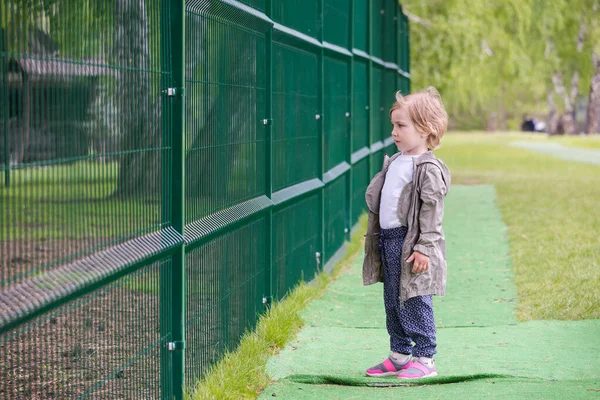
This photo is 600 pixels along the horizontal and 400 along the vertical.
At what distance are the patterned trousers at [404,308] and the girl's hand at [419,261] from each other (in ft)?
0.43

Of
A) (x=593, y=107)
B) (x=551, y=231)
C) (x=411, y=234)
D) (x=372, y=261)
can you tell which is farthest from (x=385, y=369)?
(x=593, y=107)

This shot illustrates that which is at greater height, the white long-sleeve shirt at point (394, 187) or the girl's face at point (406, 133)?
the girl's face at point (406, 133)

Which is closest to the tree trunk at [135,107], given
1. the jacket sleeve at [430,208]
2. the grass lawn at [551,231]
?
the jacket sleeve at [430,208]

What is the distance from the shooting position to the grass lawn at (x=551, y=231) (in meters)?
7.40

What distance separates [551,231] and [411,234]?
22.9 feet

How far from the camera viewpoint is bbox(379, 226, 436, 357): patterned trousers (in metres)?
5.23

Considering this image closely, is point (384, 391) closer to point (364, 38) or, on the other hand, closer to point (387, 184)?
point (387, 184)

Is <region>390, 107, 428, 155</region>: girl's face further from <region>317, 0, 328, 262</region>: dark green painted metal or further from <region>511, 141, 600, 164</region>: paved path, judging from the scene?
<region>511, 141, 600, 164</region>: paved path

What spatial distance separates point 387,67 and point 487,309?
8.59m

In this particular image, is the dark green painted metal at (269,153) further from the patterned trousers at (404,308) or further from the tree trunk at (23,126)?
the tree trunk at (23,126)

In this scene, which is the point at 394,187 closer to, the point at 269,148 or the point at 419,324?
the point at 419,324

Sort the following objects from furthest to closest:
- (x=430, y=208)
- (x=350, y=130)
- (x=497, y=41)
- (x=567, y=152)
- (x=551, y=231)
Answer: (x=567, y=152)
(x=497, y=41)
(x=551, y=231)
(x=350, y=130)
(x=430, y=208)

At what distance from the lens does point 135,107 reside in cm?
376

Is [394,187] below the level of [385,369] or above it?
above
